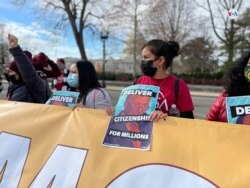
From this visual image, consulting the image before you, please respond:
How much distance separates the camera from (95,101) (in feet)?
13.4

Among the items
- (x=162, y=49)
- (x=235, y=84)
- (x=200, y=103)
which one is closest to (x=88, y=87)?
(x=162, y=49)

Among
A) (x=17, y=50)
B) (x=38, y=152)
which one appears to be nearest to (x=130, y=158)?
(x=38, y=152)

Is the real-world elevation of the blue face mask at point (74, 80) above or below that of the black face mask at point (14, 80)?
above

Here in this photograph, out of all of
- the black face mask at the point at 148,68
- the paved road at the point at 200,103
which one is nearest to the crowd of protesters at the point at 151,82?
the black face mask at the point at 148,68

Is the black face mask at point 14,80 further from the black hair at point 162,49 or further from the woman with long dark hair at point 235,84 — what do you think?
the woman with long dark hair at point 235,84

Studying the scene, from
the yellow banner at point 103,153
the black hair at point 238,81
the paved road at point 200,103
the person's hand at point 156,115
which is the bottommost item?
the paved road at point 200,103

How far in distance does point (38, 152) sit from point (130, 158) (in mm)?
867

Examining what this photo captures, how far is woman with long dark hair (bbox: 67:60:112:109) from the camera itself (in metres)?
4.08

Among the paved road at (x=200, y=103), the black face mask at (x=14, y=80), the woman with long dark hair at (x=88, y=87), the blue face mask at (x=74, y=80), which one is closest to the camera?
the woman with long dark hair at (x=88, y=87)

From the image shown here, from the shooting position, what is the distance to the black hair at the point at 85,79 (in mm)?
4145

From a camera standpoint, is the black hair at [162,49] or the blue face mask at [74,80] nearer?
the black hair at [162,49]

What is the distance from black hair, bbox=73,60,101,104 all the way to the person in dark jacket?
60cm

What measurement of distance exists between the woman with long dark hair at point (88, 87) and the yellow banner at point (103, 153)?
447 millimetres

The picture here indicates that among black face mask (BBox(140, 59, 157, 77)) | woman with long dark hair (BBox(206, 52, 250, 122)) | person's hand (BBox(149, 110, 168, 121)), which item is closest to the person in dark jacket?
black face mask (BBox(140, 59, 157, 77))
